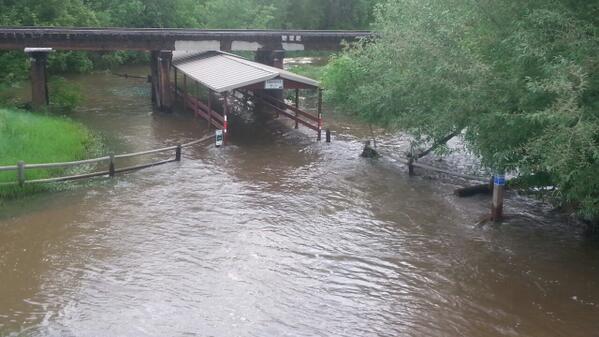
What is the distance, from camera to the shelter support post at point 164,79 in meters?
27.7

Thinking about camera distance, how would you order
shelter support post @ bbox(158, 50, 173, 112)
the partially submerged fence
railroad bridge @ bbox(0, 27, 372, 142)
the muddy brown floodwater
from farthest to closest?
shelter support post @ bbox(158, 50, 173, 112) < railroad bridge @ bbox(0, 27, 372, 142) < the partially submerged fence < the muddy brown floodwater

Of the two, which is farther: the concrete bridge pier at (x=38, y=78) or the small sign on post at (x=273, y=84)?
the concrete bridge pier at (x=38, y=78)

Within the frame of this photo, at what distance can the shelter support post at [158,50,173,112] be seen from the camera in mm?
27703

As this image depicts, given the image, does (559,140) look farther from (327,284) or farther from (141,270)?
(141,270)

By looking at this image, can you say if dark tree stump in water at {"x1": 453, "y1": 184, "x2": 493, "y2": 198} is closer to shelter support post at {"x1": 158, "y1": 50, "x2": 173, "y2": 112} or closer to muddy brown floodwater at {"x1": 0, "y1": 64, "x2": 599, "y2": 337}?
muddy brown floodwater at {"x1": 0, "y1": 64, "x2": 599, "y2": 337}

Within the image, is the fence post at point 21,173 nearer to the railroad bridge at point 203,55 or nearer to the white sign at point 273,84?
the railroad bridge at point 203,55

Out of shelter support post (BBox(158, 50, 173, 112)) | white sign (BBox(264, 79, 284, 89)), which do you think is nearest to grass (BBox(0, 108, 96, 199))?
shelter support post (BBox(158, 50, 173, 112))

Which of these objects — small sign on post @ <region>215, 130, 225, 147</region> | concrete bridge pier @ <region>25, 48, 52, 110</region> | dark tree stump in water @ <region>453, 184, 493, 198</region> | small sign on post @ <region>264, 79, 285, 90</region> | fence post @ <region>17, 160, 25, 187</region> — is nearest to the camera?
fence post @ <region>17, 160, 25, 187</region>

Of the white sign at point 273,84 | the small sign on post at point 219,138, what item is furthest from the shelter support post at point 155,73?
the white sign at point 273,84

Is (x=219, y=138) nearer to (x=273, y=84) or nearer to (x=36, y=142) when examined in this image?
(x=273, y=84)

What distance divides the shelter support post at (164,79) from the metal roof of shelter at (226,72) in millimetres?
789

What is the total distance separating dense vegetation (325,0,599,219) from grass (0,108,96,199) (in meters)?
9.29

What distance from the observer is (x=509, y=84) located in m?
11.8

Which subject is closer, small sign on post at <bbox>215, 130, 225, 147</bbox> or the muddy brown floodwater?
the muddy brown floodwater
